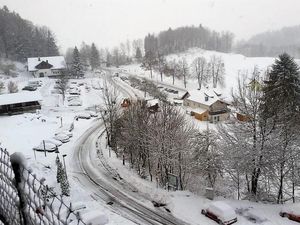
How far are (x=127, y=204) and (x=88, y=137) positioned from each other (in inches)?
792

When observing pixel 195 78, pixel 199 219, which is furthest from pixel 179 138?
pixel 195 78

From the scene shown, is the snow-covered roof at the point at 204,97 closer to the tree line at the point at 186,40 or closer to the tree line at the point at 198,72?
the tree line at the point at 198,72

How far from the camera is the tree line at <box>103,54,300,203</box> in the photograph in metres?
24.4

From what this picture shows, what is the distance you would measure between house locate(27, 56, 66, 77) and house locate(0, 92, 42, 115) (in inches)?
1213

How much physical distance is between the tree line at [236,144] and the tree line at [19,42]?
6744cm

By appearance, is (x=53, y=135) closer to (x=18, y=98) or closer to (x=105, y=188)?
(x=18, y=98)

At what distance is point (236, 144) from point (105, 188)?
12367mm

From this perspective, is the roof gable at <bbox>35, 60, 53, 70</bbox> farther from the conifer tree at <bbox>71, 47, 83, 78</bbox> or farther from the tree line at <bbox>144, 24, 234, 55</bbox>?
the tree line at <bbox>144, 24, 234, 55</bbox>

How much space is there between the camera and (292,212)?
866 inches

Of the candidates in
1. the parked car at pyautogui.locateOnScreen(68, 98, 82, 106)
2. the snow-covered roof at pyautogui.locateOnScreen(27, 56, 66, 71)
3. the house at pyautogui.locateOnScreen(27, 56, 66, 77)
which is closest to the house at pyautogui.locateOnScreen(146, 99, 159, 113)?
the parked car at pyautogui.locateOnScreen(68, 98, 82, 106)

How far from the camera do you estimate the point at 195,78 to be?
98.3 m

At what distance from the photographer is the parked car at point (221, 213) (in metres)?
21.8

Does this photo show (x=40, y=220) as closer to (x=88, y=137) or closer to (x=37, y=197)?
(x=37, y=197)

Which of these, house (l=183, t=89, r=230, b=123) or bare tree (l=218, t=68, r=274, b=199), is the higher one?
bare tree (l=218, t=68, r=274, b=199)
